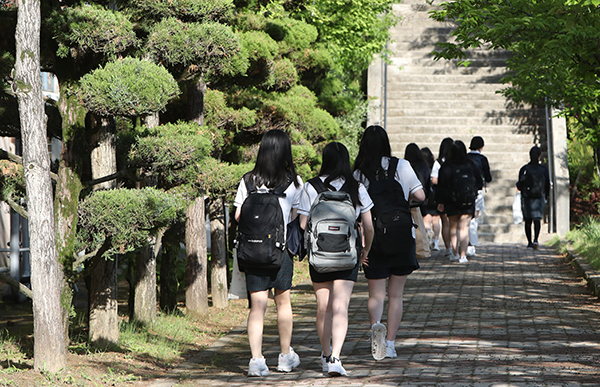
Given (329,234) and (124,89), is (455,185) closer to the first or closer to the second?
(329,234)

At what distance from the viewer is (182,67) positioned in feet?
22.3

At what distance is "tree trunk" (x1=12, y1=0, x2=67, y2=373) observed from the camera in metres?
5.68

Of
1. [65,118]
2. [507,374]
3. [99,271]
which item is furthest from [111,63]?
[507,374]

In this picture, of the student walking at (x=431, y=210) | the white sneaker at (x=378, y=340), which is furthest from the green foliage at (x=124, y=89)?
the student walking at (x=431, y=210)

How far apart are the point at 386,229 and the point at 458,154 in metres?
6.64

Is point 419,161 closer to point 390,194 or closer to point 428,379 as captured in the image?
point 390,194

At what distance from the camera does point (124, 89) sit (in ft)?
18.6

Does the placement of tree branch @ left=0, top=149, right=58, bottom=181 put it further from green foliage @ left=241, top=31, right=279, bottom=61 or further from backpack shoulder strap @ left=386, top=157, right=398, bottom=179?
backpack shoulder strap @ left=386, top=157, right=398, bottom=179

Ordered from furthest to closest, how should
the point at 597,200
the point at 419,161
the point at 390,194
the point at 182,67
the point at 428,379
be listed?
the point at 597,200
the point at 419,161
the point at 182,67
the point at 390,194
the point at 428,379

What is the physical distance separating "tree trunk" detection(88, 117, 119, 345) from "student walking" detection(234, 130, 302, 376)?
5.86 ft

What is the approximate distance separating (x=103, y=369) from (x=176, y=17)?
3.17 meters

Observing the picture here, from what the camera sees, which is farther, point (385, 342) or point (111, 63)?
point (385, 342)

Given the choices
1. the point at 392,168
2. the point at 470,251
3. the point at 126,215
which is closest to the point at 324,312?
the point at 392,168

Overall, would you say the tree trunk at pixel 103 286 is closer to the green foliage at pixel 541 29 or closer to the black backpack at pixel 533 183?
the green foliage at pixel 541 29
